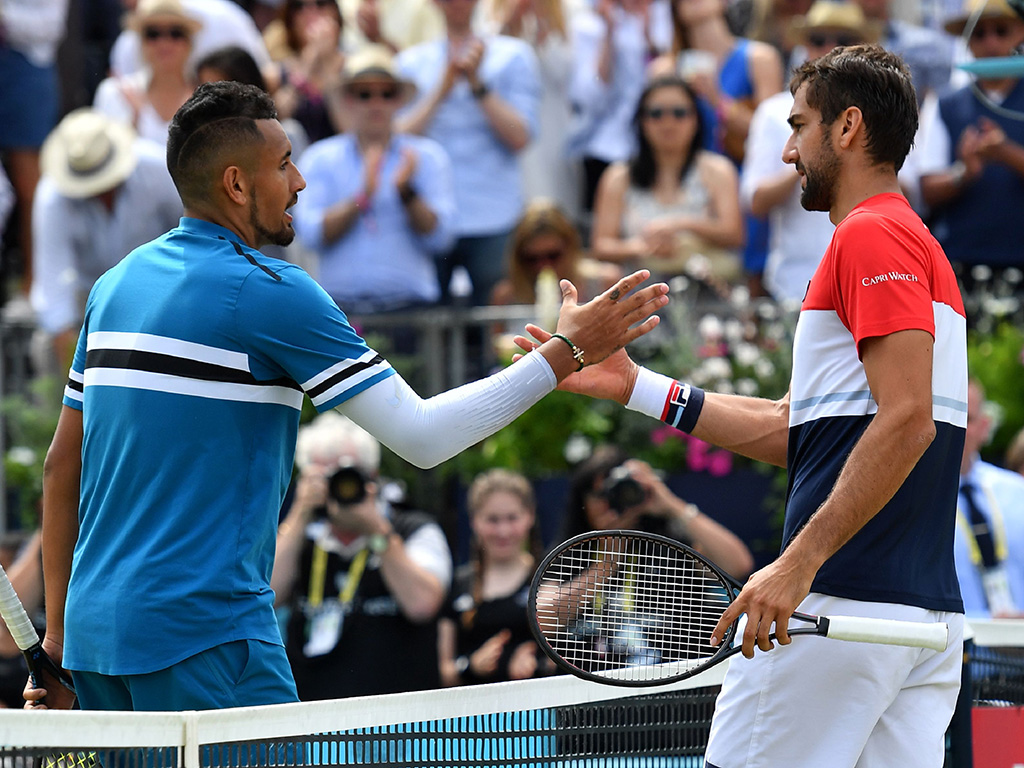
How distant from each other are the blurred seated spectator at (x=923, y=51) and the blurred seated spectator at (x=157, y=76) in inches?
170

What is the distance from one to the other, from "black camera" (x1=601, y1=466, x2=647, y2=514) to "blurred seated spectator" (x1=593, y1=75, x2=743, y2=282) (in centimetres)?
210

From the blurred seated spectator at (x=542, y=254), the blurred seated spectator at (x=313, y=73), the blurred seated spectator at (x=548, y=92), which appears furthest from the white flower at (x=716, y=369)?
the blurred seated spectator at (x=313, y=73)

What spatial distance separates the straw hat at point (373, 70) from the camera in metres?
8.39

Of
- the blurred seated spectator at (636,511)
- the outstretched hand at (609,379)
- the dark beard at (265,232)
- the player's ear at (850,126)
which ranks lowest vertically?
the blurred seated spectator at (636,511)

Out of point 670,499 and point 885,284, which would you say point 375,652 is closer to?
point 670,499

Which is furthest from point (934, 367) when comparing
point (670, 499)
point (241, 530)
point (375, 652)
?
point (375, 652)

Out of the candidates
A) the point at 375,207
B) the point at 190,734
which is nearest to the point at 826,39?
the point at 375,207

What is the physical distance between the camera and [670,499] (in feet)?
21.3

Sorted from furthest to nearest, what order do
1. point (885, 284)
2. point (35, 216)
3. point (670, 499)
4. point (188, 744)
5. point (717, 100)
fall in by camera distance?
point (717, 100) → point (35, 216) → point (670, 499) → point (885, 284) → point (188, 744)

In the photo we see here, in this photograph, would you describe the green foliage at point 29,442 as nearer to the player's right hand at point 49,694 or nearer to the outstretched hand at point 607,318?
the player's right hand at point 49,694

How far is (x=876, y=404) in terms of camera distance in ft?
10.5

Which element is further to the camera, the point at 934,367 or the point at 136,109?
the point at 136,109

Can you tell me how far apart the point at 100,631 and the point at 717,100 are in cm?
693

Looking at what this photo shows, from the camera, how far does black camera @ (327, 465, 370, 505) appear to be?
6.61m
